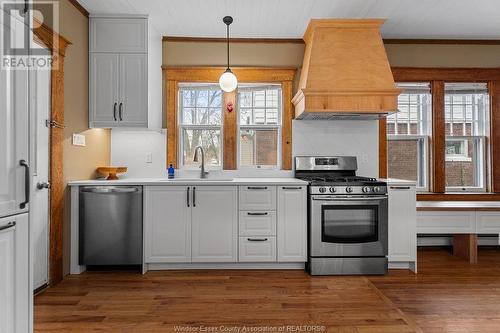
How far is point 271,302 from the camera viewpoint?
266 cm

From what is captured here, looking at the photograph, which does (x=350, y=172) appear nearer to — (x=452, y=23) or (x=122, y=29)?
(x=452, y=23)

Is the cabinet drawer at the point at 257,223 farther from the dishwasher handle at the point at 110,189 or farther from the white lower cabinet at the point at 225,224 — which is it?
the dishwasher handle at the point at 110,189

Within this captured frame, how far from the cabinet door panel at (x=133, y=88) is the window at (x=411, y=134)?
116 inches

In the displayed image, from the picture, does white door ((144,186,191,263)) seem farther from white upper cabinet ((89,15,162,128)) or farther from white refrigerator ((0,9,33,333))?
white refrigerator ((0,9,33,333))

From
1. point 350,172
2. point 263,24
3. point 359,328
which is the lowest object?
point 359,328

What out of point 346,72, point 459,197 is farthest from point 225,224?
point 459,197

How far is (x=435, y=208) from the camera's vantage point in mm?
3746

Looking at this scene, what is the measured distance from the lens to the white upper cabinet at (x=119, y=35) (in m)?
3.58

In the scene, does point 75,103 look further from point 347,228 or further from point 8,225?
point 347,228

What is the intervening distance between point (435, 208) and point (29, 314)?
374 cm

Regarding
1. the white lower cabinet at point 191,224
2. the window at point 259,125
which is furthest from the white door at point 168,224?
the window at point 259,125

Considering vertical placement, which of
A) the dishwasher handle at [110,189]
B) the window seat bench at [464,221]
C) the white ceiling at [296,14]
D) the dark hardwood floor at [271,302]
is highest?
the white ceiling at [296,14]

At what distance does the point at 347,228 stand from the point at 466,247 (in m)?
1.56

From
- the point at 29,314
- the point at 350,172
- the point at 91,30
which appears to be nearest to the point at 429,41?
the point at 350,172
